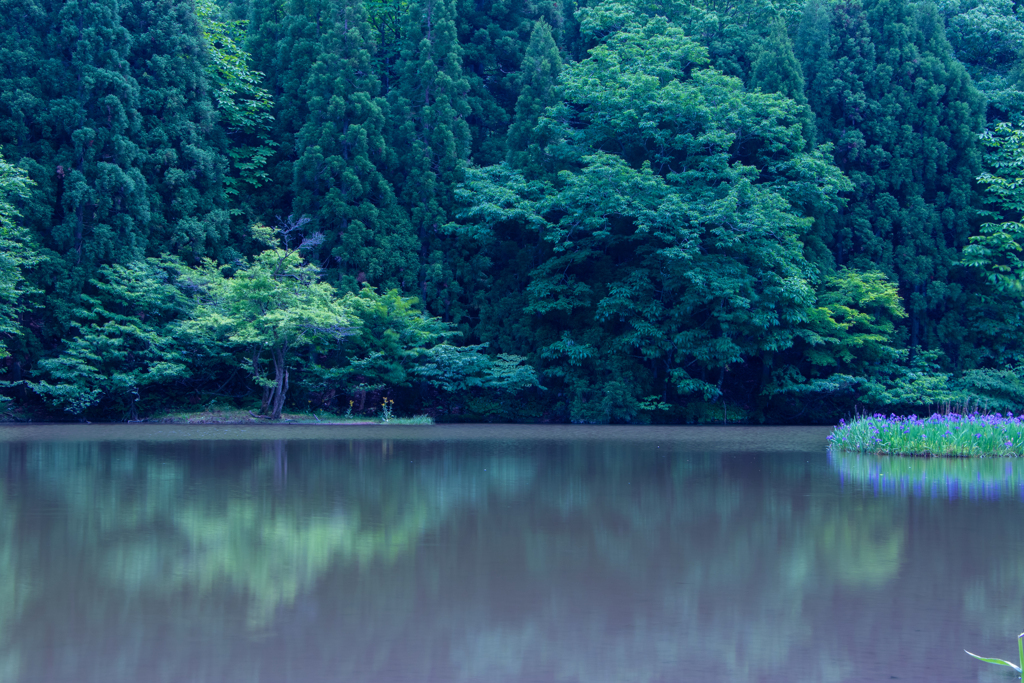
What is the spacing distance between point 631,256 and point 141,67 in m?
13.7

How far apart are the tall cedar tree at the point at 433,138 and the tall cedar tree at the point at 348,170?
0.67 metres

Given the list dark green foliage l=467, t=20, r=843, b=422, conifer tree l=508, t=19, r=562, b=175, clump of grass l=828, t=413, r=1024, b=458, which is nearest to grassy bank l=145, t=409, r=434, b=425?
dark green foliage l=467, t=20, r=843, b=422

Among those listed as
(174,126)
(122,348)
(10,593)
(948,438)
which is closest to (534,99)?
(174,126)

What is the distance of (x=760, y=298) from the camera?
77.2ft

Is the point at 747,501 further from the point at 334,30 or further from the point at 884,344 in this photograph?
the point at 334,30

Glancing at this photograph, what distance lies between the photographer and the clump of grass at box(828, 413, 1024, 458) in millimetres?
13789

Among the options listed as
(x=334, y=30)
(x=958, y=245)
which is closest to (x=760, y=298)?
(x=958, y=245)

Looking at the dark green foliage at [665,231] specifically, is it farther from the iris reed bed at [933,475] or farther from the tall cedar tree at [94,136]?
the iris reed bed at [933,475]

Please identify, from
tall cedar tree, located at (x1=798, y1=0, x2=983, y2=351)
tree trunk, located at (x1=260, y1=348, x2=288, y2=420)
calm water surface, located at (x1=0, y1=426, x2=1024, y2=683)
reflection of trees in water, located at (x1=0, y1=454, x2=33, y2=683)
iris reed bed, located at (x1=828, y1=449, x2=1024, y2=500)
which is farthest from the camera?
tall cedar tree, located at (x1=798, y1=0, x2=983, y2=351)

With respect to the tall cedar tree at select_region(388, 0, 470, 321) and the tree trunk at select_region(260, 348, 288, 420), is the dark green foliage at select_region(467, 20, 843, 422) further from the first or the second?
the tree trunk at select_region(260, 348, 288, 420)

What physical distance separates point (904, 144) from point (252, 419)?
18996 millimetres

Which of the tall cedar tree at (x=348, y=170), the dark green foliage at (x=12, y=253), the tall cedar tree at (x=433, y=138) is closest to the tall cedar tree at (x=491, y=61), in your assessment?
the tall cedar tree at (x=433, y=138)

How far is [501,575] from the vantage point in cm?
584

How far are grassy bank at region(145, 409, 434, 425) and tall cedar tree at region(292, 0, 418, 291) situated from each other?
406 centimetres
